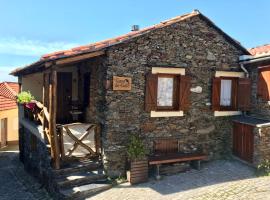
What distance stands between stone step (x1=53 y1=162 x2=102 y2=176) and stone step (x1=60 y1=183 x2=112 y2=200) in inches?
21.9

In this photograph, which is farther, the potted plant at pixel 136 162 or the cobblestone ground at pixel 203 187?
the potted plant at pixel 136 162

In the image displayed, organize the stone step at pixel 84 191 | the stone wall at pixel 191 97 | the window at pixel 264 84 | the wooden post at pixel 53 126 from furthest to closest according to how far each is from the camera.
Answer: the window at pixel 264 84 → the stone wall at pixel 191 97 → the wooden post at pixel 53 126 → the stone step at pixel 84 191

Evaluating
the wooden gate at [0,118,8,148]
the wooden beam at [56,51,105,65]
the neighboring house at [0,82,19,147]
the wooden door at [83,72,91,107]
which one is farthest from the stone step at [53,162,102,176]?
the wooden gate at [0,118,8,148]

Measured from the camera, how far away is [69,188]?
8781mm

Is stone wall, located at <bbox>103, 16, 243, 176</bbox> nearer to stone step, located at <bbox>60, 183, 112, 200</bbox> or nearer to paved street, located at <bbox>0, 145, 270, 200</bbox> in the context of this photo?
stone step, located at <bbox>60, 183, 112, 200</bbox>

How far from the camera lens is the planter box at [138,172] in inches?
363

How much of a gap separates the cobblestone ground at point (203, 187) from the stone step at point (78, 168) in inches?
39.1

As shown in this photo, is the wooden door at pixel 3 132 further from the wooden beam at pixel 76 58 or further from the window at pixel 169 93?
the window at pixel 169 93

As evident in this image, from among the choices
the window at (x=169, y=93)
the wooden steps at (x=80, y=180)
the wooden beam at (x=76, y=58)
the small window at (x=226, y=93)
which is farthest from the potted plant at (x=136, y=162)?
the small window at (x=226, y=93)

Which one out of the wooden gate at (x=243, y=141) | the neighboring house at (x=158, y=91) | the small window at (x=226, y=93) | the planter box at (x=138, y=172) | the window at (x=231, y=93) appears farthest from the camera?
the small window at (x=226, y=93)

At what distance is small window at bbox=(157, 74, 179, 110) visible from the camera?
33.7 ft

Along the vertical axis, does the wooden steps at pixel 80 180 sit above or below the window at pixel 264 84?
below

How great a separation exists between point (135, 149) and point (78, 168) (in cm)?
174

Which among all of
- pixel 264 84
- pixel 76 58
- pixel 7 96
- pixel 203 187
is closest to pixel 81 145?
pixel 76 58
